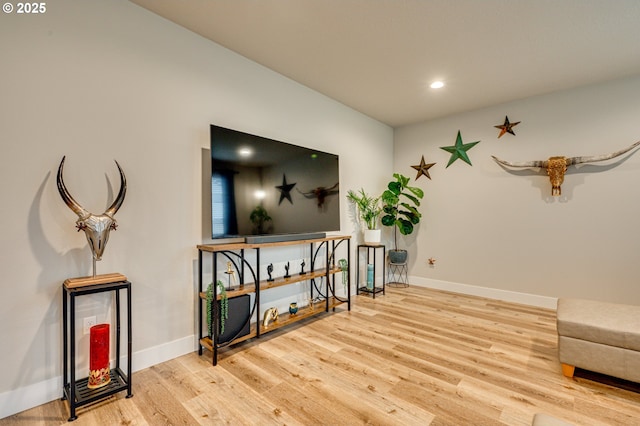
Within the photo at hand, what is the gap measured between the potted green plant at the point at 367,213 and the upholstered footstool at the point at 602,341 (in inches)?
84.4

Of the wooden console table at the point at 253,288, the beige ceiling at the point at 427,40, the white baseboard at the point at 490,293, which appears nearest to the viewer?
the beige ceiling at the point at 427,40

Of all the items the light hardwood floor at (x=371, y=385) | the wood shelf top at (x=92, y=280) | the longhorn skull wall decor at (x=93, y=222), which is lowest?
the light hardwood floor at (x=371, y=385)

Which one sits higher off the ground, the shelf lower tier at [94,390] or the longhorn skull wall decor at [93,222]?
the longhorn skull wall decor at [93,222]

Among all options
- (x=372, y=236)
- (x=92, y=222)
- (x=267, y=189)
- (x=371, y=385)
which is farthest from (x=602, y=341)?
(x=92, y=222)

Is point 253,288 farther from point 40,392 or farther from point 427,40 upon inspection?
point 427,40

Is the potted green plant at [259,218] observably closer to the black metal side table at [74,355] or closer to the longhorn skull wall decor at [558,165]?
the black metal side table at [74,355]

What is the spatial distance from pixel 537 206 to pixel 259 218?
134 inches

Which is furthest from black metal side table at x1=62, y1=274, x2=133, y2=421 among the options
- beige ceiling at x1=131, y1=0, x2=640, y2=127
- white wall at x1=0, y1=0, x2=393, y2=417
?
beige ceiling at x1=131, y1=0, x2=640, y2=127

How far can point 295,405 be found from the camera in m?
1.73

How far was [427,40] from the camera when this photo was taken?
8.21ft

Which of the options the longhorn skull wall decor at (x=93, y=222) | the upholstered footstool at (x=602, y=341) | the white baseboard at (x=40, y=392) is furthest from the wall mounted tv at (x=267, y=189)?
the upholstered footstool at (x=602, y=341)

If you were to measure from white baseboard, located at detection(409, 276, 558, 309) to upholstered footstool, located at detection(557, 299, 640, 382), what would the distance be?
1571 mm

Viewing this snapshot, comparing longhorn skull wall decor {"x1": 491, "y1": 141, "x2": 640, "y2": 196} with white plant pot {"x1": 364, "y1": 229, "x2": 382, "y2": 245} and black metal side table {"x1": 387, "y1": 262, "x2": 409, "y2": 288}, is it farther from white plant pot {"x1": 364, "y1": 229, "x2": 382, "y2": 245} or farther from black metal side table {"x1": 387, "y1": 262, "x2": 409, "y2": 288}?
black metal side table {"x1": 387, "y1": 262, "x2": 409, "y2": 288}

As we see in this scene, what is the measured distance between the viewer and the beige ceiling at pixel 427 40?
2.12 meters
